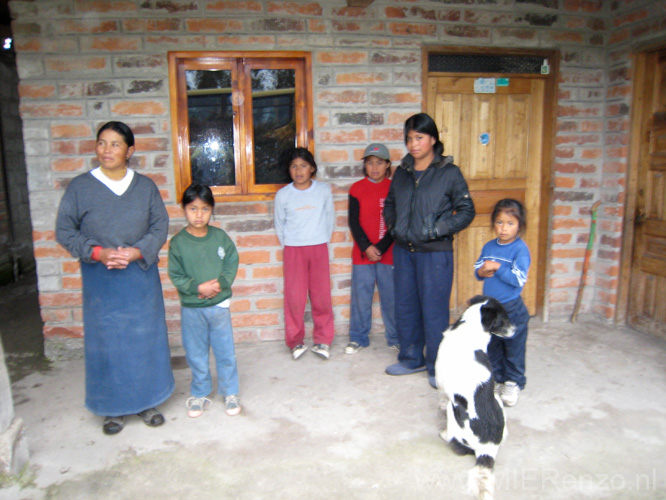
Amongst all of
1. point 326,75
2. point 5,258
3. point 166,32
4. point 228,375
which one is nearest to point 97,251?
point 228,375

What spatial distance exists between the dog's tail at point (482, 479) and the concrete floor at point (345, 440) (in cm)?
8

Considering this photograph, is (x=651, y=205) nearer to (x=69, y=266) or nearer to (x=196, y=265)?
(x=196, y=265)

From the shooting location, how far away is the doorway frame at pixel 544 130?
426cm

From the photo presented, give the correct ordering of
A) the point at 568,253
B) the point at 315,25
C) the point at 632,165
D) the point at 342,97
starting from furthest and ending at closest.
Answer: the point at 568,253 < the point at 632,165 < the point at 342,97 < the point at 315,25

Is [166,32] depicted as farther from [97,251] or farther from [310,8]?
[97,251]

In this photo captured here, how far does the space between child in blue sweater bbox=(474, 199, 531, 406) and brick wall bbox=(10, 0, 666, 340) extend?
142 centimetres

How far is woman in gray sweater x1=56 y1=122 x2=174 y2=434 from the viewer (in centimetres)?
280

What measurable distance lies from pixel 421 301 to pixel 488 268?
62 centimetres

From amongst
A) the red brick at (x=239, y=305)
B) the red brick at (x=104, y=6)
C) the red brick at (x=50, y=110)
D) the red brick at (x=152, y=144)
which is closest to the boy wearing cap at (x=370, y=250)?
the red brick at (x=239, y=305)

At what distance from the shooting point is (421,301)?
11.4 feet

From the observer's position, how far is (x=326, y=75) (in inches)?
162

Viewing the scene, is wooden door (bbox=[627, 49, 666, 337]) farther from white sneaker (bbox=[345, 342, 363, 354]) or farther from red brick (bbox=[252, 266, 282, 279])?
red brick (bbox=[252, 266, 282, 279])

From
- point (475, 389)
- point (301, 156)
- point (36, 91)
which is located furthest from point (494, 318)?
point (36, 91)

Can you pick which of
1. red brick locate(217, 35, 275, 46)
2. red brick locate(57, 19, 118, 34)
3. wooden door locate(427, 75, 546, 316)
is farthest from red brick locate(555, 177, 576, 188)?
red brick locate(57, 19, 118, 34)
